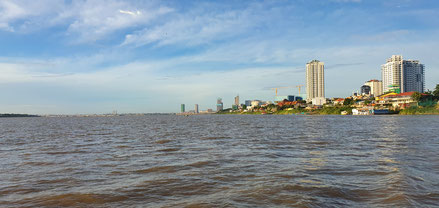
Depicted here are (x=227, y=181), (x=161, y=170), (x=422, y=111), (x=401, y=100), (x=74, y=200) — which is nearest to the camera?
(x=74, y=200)

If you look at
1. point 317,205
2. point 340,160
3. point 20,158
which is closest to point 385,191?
point 317,205

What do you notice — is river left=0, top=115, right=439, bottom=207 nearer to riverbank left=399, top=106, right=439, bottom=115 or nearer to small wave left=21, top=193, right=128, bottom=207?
small wave left=21, top=193, right=128, bottom=207

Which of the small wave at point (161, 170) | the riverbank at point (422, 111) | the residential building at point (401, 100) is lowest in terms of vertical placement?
the small wave at point (161, 170)

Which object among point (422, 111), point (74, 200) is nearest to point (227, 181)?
point (74, 200)

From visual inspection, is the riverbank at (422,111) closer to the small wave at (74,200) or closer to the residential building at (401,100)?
the residential building at (401,100)

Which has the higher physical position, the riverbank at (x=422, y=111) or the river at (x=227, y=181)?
the riverbank at (x=422, y=111)

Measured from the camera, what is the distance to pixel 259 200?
7570 millimetres

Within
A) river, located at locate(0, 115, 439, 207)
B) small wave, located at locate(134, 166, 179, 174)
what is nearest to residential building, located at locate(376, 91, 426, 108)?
river, located at locate(0, 115, 439, 207)

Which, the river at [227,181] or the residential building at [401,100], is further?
the residential building at [401,100]

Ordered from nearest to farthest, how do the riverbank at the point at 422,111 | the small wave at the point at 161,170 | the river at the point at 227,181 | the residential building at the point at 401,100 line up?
the river at the point at 227,181 < the small wave at the point at 161,170 < the riverbank at the point at 422,111 < the residential building at the point at 401,100

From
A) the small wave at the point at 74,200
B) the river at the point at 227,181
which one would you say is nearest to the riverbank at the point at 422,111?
the river at the point at 227,181

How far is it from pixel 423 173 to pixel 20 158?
19704 millimetres

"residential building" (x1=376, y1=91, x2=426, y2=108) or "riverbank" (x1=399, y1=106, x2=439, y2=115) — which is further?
"residential building" (x1=376, y1=91, x2=426, y2=108)

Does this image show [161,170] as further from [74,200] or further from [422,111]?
[422,111]
